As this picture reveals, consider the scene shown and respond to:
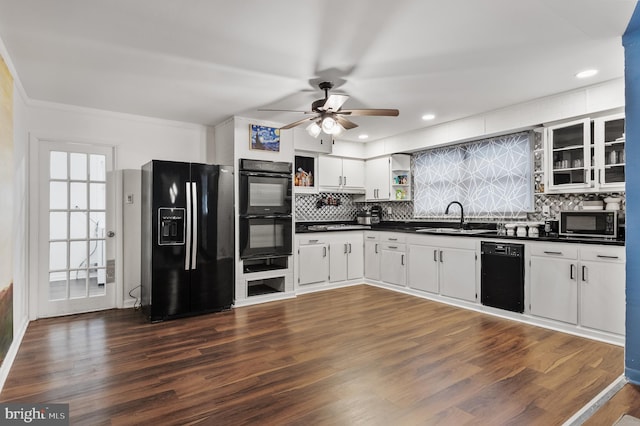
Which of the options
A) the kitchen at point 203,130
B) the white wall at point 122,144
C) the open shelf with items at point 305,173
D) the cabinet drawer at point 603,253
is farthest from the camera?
the open shelf with items at point 305,173

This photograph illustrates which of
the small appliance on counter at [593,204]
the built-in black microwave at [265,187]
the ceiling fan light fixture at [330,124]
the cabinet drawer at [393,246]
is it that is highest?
the ceiling fan light fixture at [330,124]

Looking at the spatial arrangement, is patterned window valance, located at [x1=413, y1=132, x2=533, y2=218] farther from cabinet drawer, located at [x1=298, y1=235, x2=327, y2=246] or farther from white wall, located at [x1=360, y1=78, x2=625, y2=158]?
cabinet drawer, located at [x1=298, y1=235, x2=327, y2=246]

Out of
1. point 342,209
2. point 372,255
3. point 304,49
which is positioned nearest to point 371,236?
point 372,255

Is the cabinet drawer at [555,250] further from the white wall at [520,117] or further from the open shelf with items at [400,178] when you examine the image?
the open shelf with items at [400,178]

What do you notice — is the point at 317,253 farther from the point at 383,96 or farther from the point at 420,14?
the point at 420,14

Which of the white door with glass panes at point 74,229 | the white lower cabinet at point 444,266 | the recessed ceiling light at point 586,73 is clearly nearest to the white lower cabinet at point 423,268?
the white lower cabinet at point 444,266

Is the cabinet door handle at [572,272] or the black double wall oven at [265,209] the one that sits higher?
the black double wall oven at [265,209]

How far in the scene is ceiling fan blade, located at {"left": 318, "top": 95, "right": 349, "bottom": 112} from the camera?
3.14m

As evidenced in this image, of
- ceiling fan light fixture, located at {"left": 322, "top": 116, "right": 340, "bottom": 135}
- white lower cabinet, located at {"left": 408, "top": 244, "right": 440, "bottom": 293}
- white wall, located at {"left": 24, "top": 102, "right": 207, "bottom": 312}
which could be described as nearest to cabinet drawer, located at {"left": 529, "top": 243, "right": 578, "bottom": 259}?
white lower cabinet, located at {"left": 408, "top": 244, "right": 440, "bottom": 293}

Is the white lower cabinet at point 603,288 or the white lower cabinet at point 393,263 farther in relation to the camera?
the white lower cabinet at point 393,263

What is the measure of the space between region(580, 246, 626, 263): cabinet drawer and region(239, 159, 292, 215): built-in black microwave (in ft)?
11.2

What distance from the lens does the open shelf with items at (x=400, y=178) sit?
5.83 metres

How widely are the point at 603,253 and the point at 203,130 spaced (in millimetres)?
4925

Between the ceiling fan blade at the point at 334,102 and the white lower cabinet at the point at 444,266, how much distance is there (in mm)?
2355
